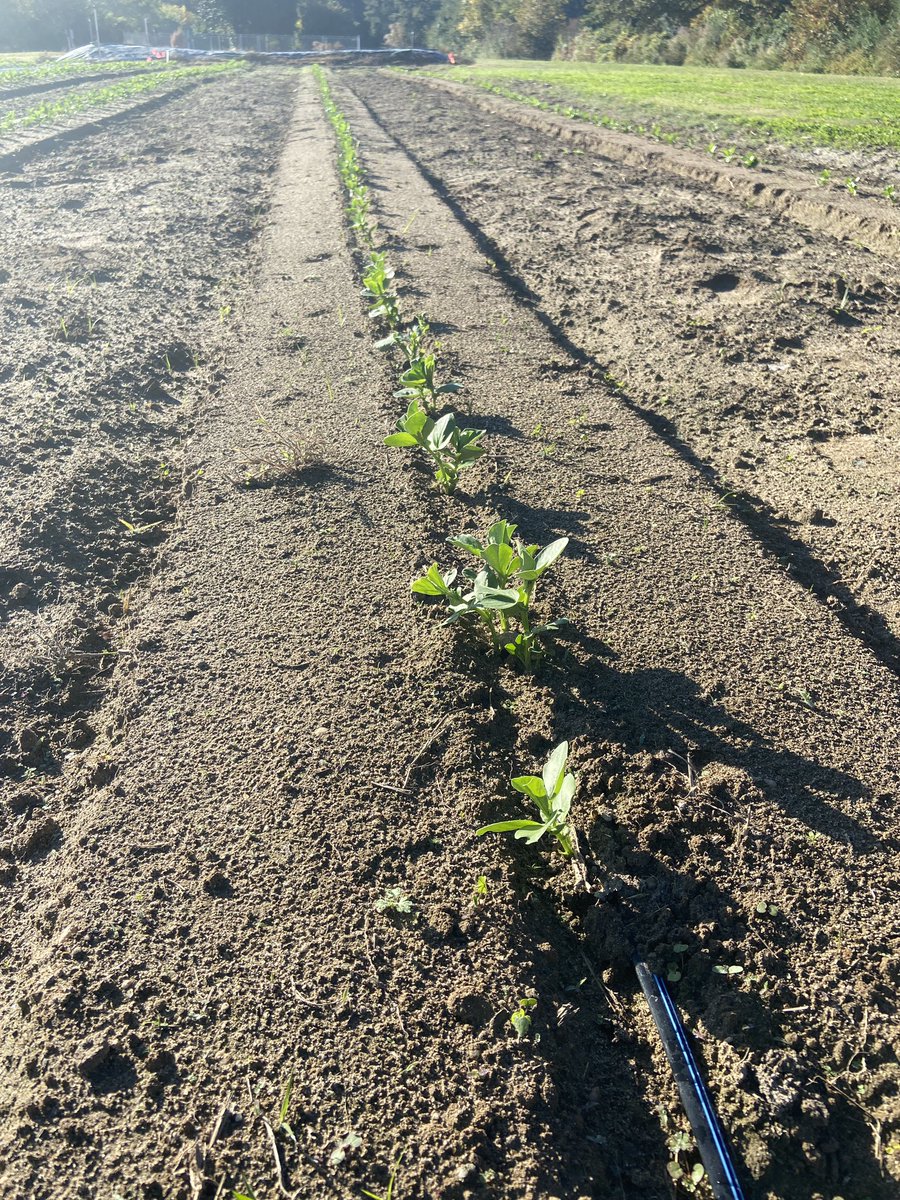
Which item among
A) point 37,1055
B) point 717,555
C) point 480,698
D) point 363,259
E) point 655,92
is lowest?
point 37,1055

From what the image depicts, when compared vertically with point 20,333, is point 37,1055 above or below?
below

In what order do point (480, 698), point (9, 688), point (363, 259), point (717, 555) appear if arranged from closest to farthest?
point (480, 698) → point (9, 688) → point (717, 555) → point (363, 259)

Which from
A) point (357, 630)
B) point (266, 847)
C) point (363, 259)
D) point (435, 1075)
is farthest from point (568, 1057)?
point (363, 259)

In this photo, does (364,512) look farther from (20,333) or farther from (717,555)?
(20,333)

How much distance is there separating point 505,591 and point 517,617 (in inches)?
15.7

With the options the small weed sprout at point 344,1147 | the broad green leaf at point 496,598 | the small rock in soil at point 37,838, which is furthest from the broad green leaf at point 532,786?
the small rock in soil at point 37,838

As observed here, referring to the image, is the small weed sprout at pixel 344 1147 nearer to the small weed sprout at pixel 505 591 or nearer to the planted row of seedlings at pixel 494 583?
the planted row of seedlings at pixel 494 583

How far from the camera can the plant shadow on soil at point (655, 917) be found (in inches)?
65.1

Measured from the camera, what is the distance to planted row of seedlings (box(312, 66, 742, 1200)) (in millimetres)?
1686

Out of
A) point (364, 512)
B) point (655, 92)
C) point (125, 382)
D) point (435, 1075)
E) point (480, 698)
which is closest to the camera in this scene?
point (435, 1075)

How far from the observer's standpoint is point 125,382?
5.26 m

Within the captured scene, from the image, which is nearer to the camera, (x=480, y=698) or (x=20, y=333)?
(x=480, y=698)

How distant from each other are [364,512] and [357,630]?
89 cm

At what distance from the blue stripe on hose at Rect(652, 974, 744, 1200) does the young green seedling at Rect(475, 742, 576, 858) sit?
0.40 metres
